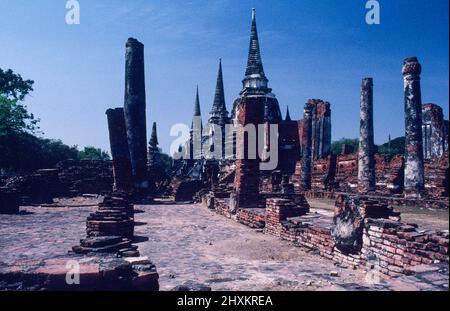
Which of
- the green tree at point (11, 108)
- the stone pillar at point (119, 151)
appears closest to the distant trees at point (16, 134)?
the green tree at point (11, 108)

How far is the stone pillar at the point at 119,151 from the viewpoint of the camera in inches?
515

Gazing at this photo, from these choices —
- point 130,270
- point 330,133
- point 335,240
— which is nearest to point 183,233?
point 335,240

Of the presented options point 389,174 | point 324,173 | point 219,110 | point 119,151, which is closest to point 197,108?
point 219,110

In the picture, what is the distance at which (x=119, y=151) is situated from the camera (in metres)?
13.3

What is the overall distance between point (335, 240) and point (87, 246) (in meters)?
3.61

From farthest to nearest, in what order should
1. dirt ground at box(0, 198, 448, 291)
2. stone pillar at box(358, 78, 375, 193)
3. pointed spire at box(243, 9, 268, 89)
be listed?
pointed spire at box(243, 9, 268, 89), stone pillar at box(358, 78, 375, 193), dirt ground at box(0, 198, 448, 291)

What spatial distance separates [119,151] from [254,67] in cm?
2638

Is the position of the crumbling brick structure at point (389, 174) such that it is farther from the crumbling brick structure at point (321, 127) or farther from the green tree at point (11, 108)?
the green tree at point (11, 108)

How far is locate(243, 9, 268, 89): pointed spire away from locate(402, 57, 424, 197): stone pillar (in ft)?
79.3

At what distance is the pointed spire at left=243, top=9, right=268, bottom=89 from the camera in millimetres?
36938

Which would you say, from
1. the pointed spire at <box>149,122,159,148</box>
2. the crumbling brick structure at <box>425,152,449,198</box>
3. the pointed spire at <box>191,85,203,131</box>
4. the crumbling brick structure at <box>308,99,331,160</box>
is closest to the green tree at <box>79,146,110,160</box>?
the pointed spire at <box>191,85,203,131</box>

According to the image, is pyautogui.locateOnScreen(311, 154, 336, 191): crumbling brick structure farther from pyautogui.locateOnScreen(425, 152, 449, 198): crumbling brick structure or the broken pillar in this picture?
pyautogui.locateOnScreen(425, 152, 449, 198): crumbling brick structure

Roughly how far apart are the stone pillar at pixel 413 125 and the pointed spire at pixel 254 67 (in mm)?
24163
